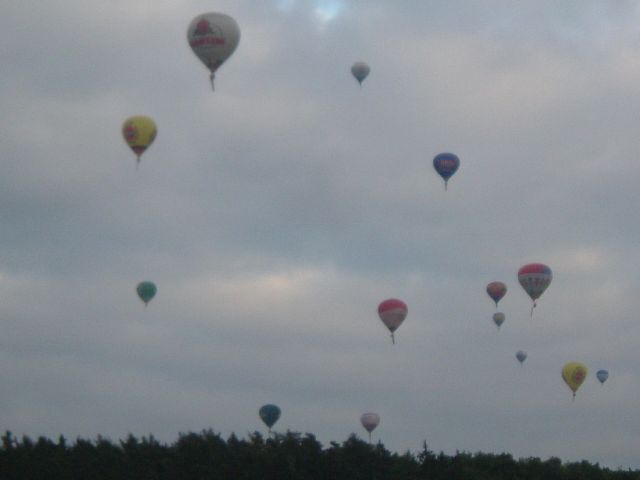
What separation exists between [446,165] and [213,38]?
67.7ft

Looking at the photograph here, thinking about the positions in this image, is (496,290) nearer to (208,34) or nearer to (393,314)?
(393,314)

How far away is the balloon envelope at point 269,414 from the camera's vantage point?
Answer: 273ft

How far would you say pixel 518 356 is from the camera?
361 feet

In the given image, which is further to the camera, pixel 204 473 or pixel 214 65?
pixel 214 65

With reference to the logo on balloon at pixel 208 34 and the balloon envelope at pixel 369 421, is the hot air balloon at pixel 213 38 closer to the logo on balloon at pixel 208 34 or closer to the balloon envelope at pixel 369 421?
the logo on balloon at pixel 208 34

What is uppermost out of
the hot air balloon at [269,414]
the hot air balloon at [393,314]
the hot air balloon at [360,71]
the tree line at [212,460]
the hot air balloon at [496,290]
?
the hot air balloon at [360,71]

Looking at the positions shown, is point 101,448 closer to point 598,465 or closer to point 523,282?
point 598,465

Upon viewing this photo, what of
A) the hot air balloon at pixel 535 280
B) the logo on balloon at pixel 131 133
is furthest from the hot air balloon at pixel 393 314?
the logo on balloon at pixel 131 133

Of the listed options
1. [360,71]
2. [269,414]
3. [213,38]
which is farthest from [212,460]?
[360,71]

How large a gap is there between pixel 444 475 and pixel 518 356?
55.8m

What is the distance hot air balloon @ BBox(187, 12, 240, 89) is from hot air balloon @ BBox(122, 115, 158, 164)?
8.21m

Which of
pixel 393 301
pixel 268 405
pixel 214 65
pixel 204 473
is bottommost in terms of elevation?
pixel 204 473

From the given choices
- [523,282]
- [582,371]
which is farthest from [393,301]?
[582,371]

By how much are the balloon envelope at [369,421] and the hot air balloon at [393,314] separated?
1595 cm
